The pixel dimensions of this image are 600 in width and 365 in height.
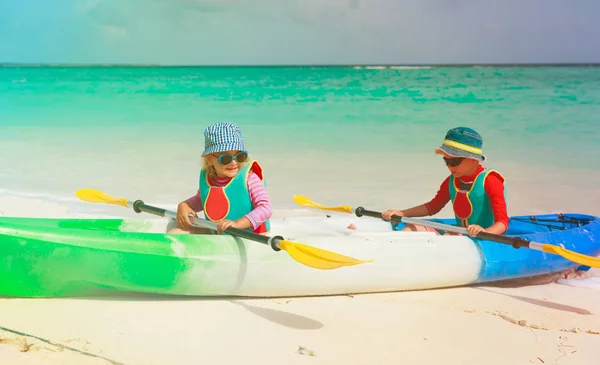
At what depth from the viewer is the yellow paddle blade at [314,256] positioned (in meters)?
3.29

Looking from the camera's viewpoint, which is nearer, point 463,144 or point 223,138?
point 223,138

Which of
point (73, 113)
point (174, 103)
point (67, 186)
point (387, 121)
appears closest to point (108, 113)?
point (73, 113)

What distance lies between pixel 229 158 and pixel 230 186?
169 mm

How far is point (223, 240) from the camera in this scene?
3.61 m

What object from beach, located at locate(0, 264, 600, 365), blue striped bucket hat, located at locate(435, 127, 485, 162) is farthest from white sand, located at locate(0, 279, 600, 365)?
blue striped bucket hat, located at locate(435, 127, 485, 162)

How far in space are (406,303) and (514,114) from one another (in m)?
12.6

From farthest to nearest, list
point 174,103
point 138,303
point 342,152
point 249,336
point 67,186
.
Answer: point 174,103, point 342,152, point 67,186, point 138,303, point 249,336

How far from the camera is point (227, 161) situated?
3.79 m

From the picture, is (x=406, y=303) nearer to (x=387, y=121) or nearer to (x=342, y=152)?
(x=342, y=152)

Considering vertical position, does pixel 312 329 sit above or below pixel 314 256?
below

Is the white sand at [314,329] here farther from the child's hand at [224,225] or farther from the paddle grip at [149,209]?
the paddle grip at [149,209]

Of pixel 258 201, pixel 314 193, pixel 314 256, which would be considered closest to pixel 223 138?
pixel 258 201

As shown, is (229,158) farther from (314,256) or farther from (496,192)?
(496,192)

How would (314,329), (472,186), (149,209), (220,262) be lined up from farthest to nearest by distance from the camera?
(149,209)
(472,186)
(220,262)
(314,329)
